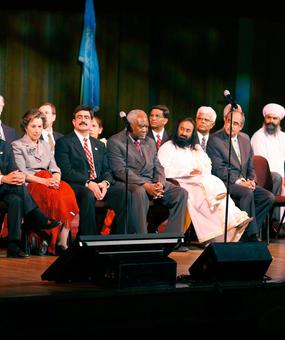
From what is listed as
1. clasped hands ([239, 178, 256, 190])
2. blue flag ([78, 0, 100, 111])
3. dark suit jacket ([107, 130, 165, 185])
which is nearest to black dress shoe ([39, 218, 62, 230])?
dark suit jacket ([107, 130, 165, 185])

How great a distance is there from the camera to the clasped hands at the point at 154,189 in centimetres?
859

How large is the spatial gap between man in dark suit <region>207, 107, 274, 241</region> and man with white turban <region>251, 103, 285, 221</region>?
0.68 m

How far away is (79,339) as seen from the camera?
223 inches

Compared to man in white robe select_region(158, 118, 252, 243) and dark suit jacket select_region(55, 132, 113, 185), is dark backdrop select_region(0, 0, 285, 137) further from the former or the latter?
dark suit jacket select_region(55, 132, 113, 185)

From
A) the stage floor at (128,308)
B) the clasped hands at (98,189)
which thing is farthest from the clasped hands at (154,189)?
the stage floor at (128,308)

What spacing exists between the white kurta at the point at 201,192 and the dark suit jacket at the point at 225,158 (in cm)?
15

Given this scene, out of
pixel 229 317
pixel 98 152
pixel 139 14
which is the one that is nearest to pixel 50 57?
pixel 139 14

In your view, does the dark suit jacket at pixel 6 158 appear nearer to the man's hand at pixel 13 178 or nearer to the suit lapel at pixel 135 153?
the man's hand at pixel 13 178

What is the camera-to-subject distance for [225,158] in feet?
30.9

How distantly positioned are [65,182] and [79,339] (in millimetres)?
2840

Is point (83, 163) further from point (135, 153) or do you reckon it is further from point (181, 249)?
point (181, 249)

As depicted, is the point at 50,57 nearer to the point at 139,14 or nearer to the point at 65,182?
the point at 139,14

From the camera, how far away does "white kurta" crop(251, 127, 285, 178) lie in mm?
10289

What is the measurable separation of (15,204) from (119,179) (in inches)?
43.1
